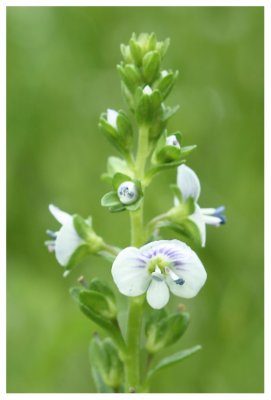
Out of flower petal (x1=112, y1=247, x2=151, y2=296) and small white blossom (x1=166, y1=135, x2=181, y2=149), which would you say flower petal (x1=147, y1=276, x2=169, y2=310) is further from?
small white blossom (x1=166, y1=135, x2=181, y2=149)

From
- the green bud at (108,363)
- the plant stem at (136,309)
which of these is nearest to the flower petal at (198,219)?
the plant stem at (136,309)

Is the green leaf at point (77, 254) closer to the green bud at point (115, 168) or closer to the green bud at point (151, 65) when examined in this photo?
the green bud at point (115, 168)

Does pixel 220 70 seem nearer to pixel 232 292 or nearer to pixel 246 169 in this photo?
pixel 246 169

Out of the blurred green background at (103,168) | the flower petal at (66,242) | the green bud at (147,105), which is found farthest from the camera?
the blurred green background at (103,168)

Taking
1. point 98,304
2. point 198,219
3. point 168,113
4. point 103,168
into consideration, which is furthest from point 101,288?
point 103,168

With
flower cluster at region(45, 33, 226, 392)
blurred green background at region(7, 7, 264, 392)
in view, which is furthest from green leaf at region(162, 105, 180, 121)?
blurred green background at region(7, 7, 264, 392)

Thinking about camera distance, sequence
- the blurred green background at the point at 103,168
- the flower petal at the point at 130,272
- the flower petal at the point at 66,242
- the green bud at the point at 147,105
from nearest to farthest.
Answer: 1. the flower petal at the point at 130,272
2. the green bud at the point at 147,105
3. the flower petal at the point at 66,242
4. the blurred green background at the point at 103,168

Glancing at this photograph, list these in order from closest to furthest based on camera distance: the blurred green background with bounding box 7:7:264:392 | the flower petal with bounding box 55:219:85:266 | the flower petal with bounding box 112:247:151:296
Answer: the flower petal with bounding box 112:247:151:296 < the flower petal with bounding box 55:219:85:266 < the blurred green background with bounding box 7:7:264:392

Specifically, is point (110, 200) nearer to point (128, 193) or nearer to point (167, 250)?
point (128, 193)
